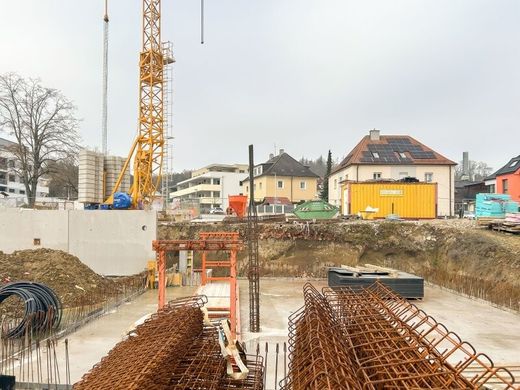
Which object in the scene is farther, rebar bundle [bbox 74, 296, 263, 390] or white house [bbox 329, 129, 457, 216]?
white house [bbox 329, 129, 457, 216]

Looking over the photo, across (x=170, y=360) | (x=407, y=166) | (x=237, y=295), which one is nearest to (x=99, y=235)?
(x=237, y=295)

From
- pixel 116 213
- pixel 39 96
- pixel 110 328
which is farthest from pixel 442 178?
pixel 39 96

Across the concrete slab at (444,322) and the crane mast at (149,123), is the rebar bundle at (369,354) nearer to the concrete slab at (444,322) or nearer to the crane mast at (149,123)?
the concrete slab at (444,322)

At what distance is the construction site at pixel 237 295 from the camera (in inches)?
190

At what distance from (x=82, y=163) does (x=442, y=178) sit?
24.8 m

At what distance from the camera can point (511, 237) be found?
54.5 feet

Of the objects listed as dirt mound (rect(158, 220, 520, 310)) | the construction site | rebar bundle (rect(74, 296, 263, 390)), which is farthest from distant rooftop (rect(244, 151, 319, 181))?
rebar bundle (rect(74, 296, 263, 390))

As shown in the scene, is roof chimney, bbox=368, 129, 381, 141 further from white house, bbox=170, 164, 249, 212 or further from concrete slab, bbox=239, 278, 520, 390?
white house, bbox=170, 164, 249, 212

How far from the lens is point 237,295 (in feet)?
43.4

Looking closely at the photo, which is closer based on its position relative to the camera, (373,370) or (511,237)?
(373,370)

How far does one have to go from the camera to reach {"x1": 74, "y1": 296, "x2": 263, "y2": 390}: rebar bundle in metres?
4.23

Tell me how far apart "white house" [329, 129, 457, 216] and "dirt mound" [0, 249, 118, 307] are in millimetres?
21697

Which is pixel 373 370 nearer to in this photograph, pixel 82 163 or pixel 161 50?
pixel 82 163

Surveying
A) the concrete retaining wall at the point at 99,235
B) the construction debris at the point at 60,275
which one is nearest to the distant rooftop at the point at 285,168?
the concrete retaining wall at the point at 99,235
